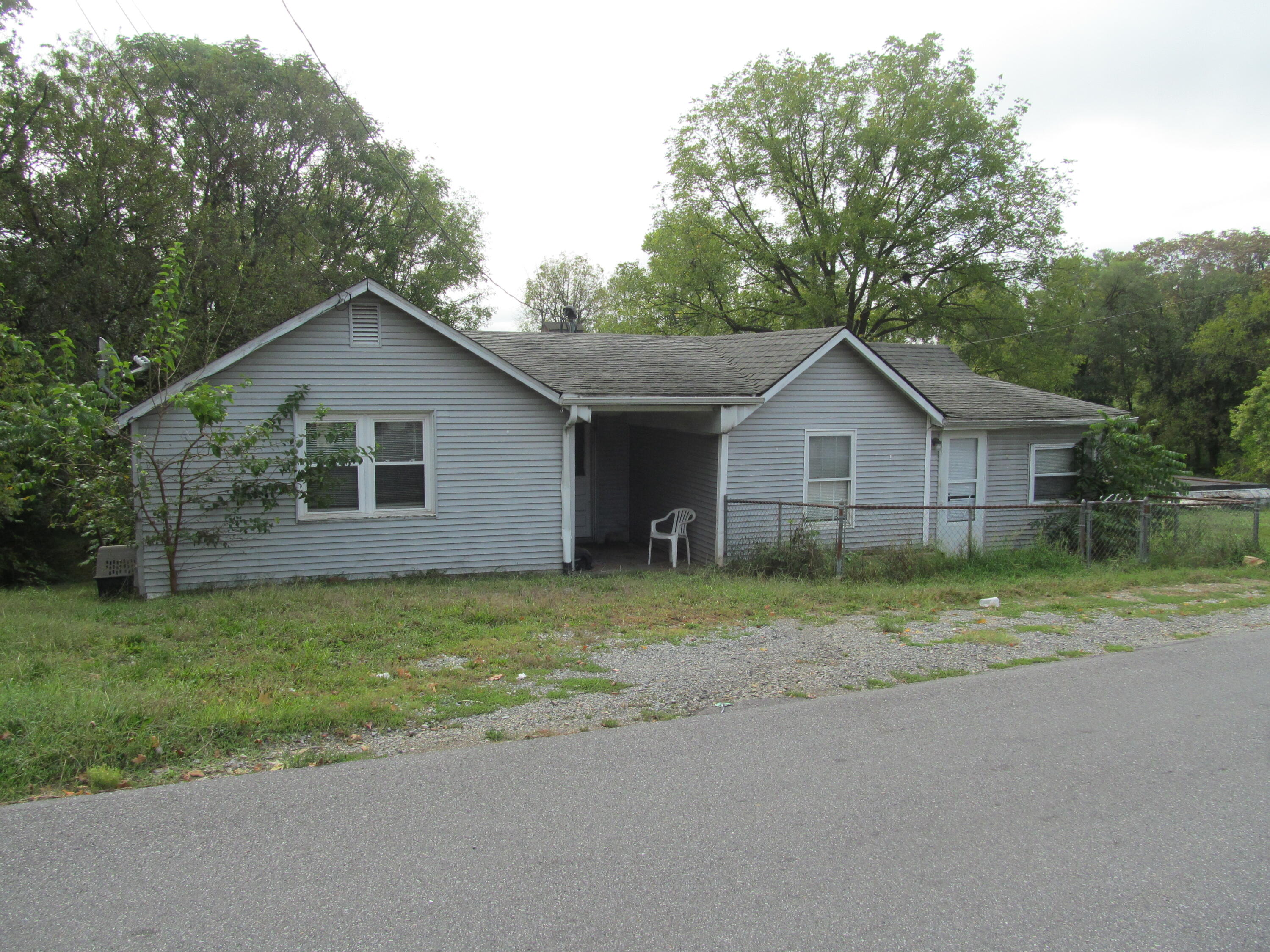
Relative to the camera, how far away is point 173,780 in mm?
5074

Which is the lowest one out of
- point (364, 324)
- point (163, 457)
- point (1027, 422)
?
point (163, 457)

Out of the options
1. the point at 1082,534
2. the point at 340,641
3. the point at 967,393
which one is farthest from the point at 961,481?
the point at 340,641

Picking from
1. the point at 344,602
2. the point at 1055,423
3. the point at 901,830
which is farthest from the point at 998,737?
the point at 1055,423

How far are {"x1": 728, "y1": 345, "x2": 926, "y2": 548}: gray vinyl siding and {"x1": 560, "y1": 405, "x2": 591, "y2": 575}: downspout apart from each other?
2647mm

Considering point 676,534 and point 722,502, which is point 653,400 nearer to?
point 722,502

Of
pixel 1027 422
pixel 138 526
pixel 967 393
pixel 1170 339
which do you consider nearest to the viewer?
pixel 138 526

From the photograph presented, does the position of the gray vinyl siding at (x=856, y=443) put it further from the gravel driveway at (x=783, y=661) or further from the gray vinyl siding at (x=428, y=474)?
the gravel driveway at (x=783, y=661)

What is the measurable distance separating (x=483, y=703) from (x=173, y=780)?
2112 mm

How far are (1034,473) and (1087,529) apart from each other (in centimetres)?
379

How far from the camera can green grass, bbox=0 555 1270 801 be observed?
5.58 meters

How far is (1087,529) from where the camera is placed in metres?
13.7

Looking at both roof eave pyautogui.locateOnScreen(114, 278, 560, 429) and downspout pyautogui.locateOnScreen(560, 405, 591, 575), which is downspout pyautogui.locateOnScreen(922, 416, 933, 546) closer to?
downspout pyautogui.locateOnScreen(560, 405, 591, 575)

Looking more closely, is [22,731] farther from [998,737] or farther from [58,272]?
[58,272]

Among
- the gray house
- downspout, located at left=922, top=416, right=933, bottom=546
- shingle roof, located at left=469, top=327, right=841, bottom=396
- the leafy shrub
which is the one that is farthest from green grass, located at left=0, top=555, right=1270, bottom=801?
shingle roof, located at left=469, top=327, right=841, bottom=396
